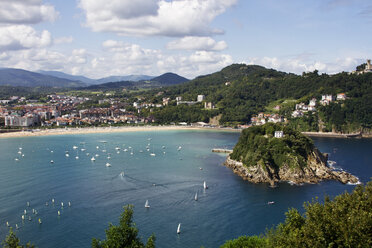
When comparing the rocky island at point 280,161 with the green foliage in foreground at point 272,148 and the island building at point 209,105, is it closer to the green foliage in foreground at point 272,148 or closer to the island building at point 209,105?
the green foliage in foreground at point 272,148

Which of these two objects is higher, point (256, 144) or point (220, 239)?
point (256, 144)

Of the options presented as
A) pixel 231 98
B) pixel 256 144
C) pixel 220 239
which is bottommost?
pixel 220 239

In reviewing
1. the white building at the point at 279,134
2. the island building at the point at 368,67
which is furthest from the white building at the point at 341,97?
the white building at the point at 279,134

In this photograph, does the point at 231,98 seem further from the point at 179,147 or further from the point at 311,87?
the point at 179,147

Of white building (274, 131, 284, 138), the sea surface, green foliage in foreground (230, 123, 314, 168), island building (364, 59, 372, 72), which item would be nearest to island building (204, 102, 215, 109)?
island building (364, 59, 372, 72)

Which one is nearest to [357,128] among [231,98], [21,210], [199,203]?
[231,98]

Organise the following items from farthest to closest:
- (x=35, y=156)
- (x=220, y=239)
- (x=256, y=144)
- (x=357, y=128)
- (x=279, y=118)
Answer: (x=279, y=118), (x=357, y=128), (x=35, y=156), (x=256, y=144), (x=220, y=239)

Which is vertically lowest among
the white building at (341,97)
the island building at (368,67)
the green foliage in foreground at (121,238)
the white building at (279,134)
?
the green foliage in foreground at (121,238)
